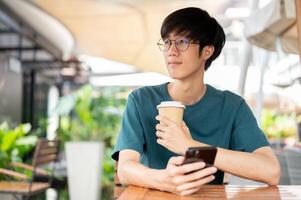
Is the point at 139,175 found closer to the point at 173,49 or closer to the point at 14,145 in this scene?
the point at 173,49

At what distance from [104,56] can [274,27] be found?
5.73m

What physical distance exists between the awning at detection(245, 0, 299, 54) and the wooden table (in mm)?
1676

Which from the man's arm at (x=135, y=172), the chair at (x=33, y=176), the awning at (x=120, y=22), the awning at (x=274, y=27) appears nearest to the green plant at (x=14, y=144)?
the chair at (x=33, y=176)

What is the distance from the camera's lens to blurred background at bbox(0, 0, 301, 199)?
3.95 meters

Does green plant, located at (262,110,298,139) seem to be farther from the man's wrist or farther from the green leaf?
the man's wrist

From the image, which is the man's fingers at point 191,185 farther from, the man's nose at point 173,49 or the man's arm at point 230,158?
the man's nose at point 173,49

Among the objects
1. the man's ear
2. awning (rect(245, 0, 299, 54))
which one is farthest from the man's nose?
awning (rect(245, 0, 299, 54))

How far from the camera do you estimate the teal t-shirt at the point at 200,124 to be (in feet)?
5.27

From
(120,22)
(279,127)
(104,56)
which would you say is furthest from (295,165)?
(279,127)

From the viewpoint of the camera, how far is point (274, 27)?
11.2ft

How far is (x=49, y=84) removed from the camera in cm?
1391

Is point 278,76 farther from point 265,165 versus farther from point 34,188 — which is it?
point 265,165

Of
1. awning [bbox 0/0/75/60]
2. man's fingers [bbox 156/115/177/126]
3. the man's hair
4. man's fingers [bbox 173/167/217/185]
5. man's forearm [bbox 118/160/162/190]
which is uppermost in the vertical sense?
awning [bbox 0/0/75/60]

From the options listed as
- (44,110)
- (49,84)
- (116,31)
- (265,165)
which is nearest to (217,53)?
(265,165)
